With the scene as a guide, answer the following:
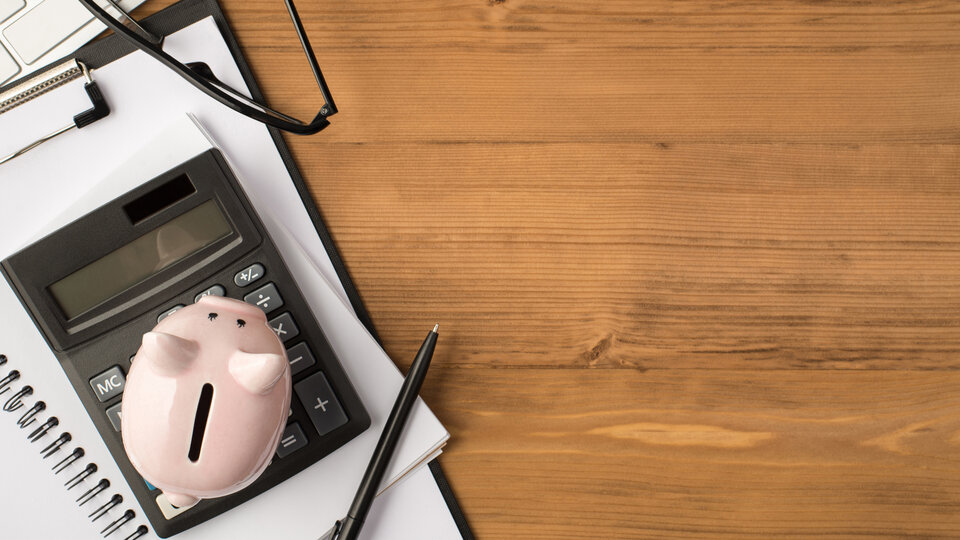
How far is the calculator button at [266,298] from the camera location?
0.45 metres

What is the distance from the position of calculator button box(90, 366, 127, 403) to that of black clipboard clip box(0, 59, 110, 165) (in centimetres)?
19

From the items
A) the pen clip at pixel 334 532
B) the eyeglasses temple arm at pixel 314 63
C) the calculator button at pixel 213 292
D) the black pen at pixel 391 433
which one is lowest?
the pen clip at pixel 334 532

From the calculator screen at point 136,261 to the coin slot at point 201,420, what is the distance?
0.14 m

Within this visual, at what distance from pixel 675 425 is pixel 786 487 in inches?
3.9

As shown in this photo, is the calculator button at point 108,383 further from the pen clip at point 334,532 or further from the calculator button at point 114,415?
the pen clip at point 334,532

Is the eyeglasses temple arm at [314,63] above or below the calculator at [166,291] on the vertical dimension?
above

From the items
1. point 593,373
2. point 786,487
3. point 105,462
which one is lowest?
point 786,487

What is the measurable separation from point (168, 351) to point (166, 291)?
0.14 metres

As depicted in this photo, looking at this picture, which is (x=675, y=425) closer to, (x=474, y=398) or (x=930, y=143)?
(x=474, y=398)

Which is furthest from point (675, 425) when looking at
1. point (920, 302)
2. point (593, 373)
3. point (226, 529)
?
point (226, 529)

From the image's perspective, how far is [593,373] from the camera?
491 millimetres

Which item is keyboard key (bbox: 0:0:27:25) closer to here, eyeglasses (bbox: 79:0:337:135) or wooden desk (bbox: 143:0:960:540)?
eyeglasses (bbox: 79:0:337:135)

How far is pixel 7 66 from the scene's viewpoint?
48 centimetres

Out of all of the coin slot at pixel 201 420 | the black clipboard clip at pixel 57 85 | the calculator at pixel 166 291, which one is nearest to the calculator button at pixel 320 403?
the calculator at pixel 166 291
